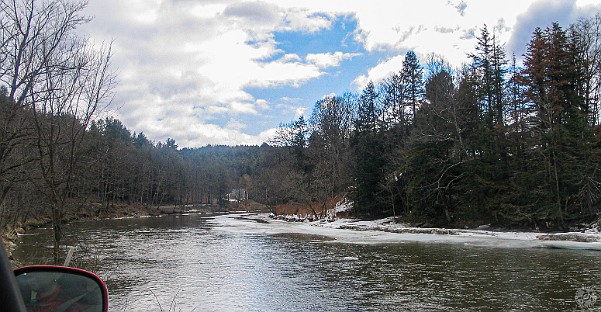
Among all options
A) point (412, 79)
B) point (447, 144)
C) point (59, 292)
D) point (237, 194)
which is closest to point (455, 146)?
point (447, 144)

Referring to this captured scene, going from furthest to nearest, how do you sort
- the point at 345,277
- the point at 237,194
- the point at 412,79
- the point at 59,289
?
the point at 237,194 → the point at 412,79 → the point at 345,277 → the point at 59,289

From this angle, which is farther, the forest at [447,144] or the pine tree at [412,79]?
the pine tree at [412,79]

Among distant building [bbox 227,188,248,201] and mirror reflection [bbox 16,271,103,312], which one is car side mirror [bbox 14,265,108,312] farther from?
distant building [bbox 227,188,248,201]

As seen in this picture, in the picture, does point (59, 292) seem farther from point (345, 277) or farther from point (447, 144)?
point (447, 144)

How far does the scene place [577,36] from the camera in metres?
35.8

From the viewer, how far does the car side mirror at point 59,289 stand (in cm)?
177

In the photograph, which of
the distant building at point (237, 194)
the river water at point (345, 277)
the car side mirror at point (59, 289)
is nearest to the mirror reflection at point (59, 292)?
the car side mirror at point (59, 289)

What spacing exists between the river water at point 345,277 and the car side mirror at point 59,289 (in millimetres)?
9269

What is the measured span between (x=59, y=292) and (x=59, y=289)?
0.02 metres

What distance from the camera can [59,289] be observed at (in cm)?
193

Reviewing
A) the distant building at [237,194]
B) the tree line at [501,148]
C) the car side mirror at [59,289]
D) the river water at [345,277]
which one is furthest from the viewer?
the distant building at [237,194]

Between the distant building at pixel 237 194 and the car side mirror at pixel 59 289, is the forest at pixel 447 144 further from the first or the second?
the distant building at pixel 237 194

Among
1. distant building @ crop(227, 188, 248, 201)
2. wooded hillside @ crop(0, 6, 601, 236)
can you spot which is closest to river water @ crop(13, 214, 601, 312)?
wooded hillside @ crop(0, 6, 601, 236)

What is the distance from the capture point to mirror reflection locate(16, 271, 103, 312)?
1776 millimetres
